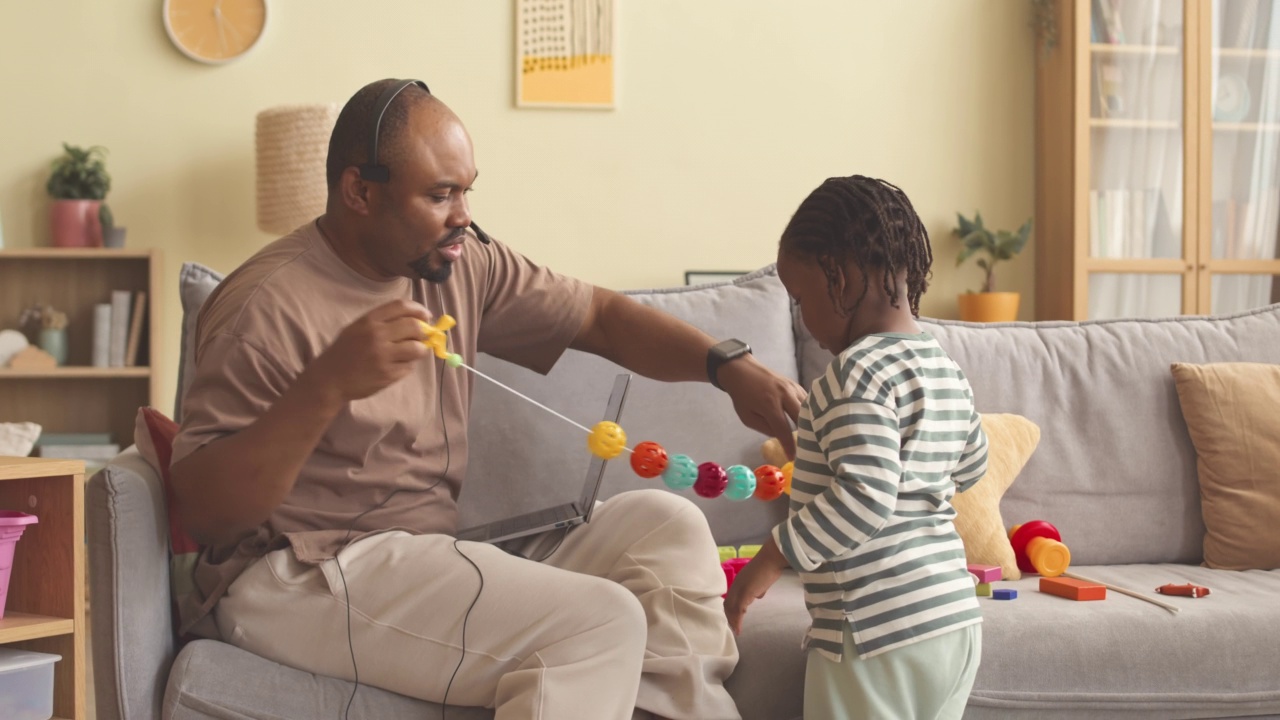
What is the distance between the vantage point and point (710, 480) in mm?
1676

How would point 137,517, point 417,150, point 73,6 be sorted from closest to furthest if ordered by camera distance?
point 137,517 → point 417,150 → point 73,6

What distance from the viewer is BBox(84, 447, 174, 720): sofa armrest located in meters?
1.40

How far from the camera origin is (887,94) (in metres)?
3.97

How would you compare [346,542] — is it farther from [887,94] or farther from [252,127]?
[887,94]

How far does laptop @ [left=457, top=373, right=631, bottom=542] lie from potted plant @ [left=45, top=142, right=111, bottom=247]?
7.86 feet

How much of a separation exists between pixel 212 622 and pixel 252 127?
2540mm

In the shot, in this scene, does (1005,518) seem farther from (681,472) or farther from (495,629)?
(495,629)

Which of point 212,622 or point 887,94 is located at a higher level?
point 887,94

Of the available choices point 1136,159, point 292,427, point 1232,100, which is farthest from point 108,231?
point 1232,100

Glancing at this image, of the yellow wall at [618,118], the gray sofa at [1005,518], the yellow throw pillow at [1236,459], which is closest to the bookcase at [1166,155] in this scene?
the yellow wall at [618,118]

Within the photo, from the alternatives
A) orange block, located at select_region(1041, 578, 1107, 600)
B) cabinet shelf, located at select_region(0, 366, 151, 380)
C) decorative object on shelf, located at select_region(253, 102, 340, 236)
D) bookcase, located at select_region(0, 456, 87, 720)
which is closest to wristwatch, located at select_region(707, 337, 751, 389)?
orange block, located at select_region(1041, 578, 1107, 600)

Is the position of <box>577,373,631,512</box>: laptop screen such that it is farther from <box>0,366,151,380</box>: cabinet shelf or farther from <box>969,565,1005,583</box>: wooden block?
<box>0,366,151,380</box>: cabinet shelf

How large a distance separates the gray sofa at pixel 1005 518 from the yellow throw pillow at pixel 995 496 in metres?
0.06

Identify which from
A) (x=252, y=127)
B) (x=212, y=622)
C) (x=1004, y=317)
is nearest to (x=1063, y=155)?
(x=1004, y=317)
